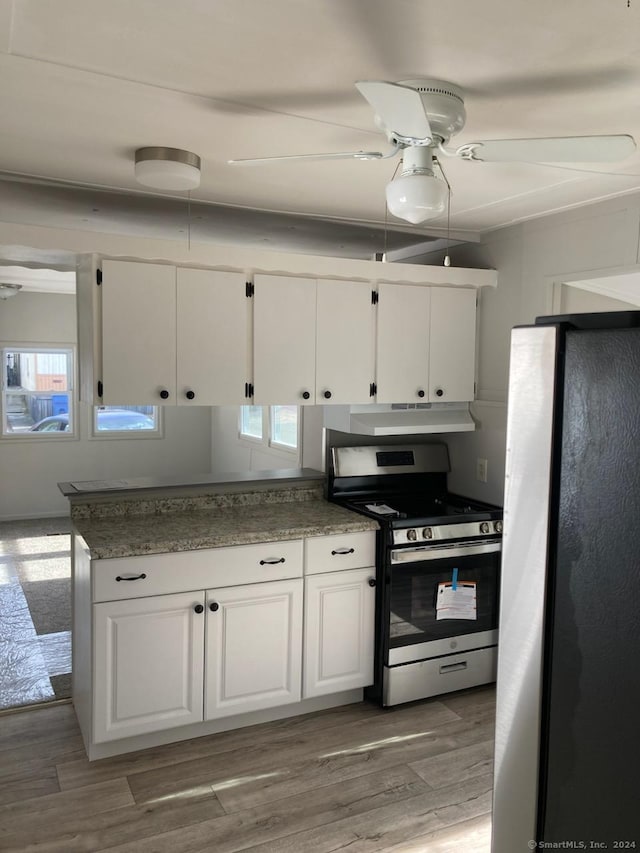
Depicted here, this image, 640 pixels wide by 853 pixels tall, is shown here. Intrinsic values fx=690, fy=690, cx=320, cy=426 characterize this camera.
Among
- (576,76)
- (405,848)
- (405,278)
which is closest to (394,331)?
(405,278)

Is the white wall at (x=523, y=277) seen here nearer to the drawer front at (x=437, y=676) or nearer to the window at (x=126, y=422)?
the drawer front at (x=437, y=676)

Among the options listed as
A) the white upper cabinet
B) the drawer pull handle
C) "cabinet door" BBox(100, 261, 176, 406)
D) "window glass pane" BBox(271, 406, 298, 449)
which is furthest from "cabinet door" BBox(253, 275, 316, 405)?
"window glass pane" BBox(271, 406, 298, 449)

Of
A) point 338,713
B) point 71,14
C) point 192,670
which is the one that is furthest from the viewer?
point 338,713

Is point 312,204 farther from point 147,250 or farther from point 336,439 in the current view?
point 336,439

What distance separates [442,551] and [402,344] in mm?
1098

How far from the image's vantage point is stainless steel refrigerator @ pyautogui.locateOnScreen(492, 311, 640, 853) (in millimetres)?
605

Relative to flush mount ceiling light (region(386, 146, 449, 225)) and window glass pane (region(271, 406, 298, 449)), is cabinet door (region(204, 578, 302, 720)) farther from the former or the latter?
window glass pane (region(271, 406, 298, 449))

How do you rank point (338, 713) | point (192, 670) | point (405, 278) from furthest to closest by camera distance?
point (405, 278), point (338, 713), point (192, 670)

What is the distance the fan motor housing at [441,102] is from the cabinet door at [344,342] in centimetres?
154

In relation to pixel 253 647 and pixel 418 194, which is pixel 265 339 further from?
pixel 418 194

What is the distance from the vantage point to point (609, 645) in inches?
24.4

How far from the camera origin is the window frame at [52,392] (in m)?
7.21

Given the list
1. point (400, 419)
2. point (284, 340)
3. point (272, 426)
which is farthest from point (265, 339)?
point (272, 426)

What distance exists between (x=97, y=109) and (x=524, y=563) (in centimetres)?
200
